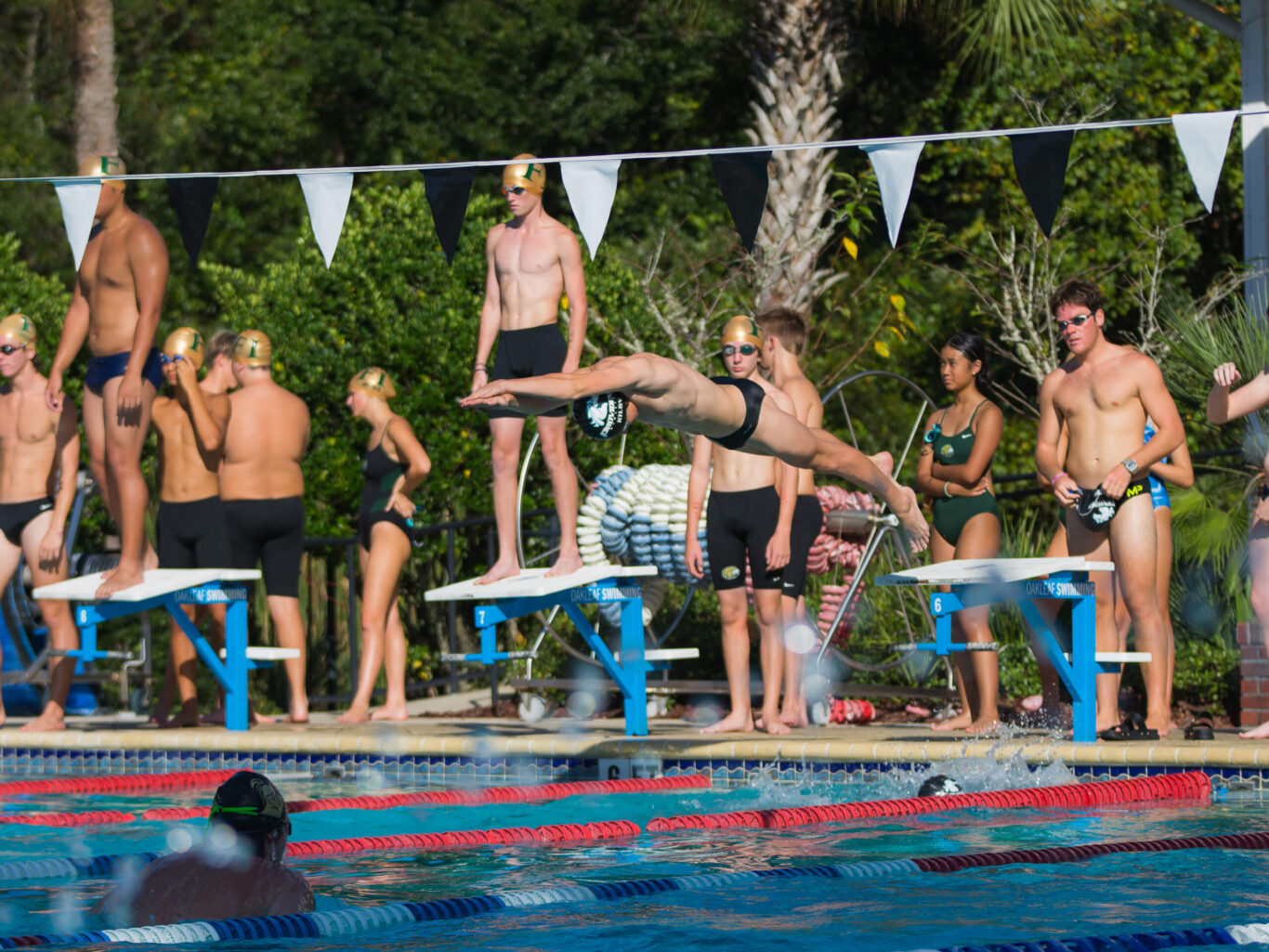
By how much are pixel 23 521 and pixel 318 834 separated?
3623 mm

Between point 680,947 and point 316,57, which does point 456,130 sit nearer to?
point 316,57

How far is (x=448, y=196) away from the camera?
7.81 meters

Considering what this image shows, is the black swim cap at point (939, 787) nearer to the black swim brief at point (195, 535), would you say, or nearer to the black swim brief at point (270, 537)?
the black swim brief at point (270, 537)

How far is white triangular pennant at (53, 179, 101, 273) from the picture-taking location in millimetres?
7969

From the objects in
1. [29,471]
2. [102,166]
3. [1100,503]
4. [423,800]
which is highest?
[102,166]

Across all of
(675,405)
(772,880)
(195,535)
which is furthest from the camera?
(195,535)

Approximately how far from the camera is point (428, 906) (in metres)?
4.39

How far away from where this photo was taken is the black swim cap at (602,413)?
4934mm

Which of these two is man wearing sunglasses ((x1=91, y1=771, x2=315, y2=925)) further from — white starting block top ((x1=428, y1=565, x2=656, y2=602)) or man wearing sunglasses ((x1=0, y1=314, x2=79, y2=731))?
man wearing sunglasses ((x1=0, y1=314, x2=79, y2=731))

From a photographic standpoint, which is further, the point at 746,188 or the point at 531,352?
the point at 531,352

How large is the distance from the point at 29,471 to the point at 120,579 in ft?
3.18

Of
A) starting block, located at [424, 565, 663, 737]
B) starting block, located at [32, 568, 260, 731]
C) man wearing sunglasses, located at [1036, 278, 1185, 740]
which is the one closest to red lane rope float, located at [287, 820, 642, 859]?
starting block, located at [424, 565, 663, 737]

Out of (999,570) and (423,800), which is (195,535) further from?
(999,570)

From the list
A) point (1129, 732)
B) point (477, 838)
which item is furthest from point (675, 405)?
point (1129, 732)
